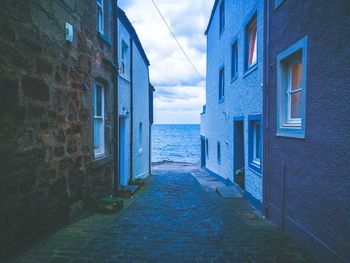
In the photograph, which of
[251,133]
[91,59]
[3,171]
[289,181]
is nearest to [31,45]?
[3,171]

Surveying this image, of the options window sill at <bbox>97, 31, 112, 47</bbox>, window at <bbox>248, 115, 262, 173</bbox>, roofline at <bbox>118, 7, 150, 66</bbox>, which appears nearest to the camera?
window sill at <bbox>97, 31, 112, 47</bbox>

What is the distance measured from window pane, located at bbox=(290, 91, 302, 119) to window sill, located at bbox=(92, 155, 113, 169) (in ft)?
15.6

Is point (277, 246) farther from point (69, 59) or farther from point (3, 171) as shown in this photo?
point (69, 59)

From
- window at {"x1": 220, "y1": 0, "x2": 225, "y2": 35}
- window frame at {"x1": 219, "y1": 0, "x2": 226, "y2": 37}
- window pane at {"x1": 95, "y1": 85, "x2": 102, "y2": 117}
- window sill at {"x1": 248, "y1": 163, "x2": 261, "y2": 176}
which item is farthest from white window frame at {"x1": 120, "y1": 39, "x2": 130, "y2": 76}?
window sill at {"x1": 248, "y1": 163, "x2": 261, "y2": 176}

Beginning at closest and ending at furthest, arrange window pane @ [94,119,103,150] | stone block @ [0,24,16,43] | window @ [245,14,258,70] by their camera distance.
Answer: stone block @ [0,24,16,43]
window pane @ [94,119,103,150]
window @ [245,14,258,70]

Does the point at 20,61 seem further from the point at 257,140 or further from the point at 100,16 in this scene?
the point at 257,140

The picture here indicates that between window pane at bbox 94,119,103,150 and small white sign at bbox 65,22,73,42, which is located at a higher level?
small white sign at bbox 65,22,73,42

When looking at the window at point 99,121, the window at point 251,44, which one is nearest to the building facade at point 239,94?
the window at point 251,44

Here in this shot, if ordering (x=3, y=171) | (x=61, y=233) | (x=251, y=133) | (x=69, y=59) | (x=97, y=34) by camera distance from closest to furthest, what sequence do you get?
(x=3, y=171) → (x=61, y=233) → (x=69, y=59) → (x=97, y=34) → (x=251, y=133)

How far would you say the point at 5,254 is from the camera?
12.7 ft

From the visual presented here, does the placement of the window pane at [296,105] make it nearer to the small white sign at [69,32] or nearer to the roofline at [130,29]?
the small white sign at [69,32]

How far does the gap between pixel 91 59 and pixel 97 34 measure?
0.90 m

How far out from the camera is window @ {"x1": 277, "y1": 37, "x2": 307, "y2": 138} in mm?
5473

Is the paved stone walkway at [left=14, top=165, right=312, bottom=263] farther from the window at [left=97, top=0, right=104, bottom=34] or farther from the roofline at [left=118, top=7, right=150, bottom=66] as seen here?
the roofline at [left=118, top=7, right=150, bottom=66]
